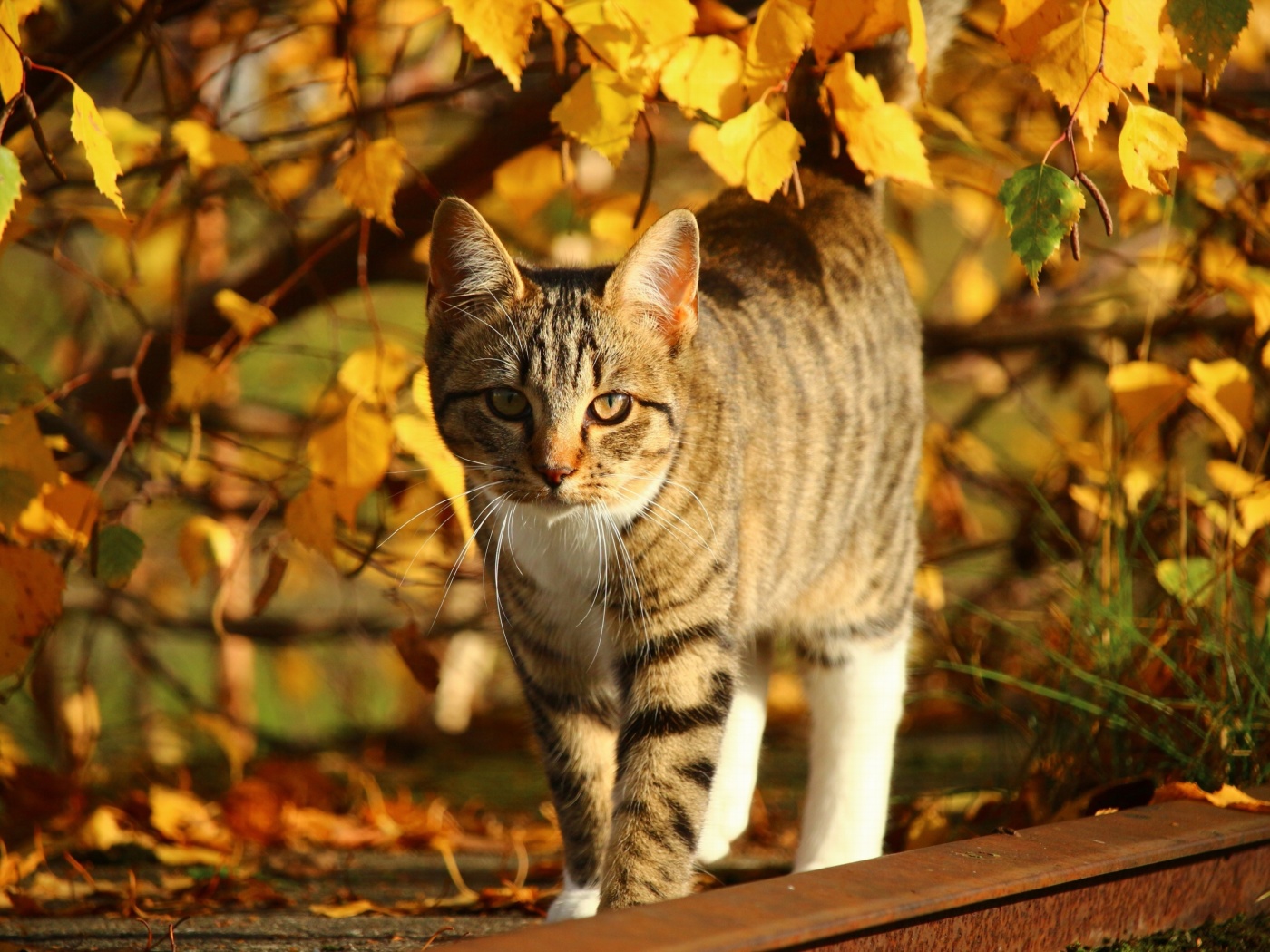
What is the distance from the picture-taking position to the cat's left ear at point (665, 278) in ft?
6.90

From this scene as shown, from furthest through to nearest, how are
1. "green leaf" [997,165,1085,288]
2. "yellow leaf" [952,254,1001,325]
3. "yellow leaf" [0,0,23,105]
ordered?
"yellow leaf" [952,254,1001,325] → "green leaf" [997,165,1085,288] → "yellow leaf" [0,0,23,105]

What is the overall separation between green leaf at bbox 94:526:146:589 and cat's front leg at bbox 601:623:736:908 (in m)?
0.85

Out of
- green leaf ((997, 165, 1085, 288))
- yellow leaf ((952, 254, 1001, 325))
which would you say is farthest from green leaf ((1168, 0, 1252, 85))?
yellow leaf ((952, 254, 1001, 325))

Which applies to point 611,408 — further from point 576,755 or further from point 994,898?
point 994,898

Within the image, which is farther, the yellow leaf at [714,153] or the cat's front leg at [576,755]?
the cat's front leg at [576,755]

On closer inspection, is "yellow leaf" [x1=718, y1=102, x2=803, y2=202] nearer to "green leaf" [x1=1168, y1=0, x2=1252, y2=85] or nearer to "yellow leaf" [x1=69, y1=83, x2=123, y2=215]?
"green leaf" [x1=1168, y1=0, x2=1252, y2=85]

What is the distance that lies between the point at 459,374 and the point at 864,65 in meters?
1.13

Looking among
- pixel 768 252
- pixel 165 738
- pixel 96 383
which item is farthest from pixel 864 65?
pixel 165 738

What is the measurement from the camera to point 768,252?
8.75 feet

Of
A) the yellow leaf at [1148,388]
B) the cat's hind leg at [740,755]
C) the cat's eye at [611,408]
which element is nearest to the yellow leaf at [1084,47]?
the cat's eye at [611,408]

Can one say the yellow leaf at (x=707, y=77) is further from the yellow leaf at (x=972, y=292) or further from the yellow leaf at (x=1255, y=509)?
the yellow leaf at (x=972, y=292)

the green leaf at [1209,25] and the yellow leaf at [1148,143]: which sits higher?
the green leaf at [1209,25]

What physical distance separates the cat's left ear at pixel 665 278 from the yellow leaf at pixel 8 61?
0.93 m

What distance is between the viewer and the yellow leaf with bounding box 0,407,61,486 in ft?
6.56
